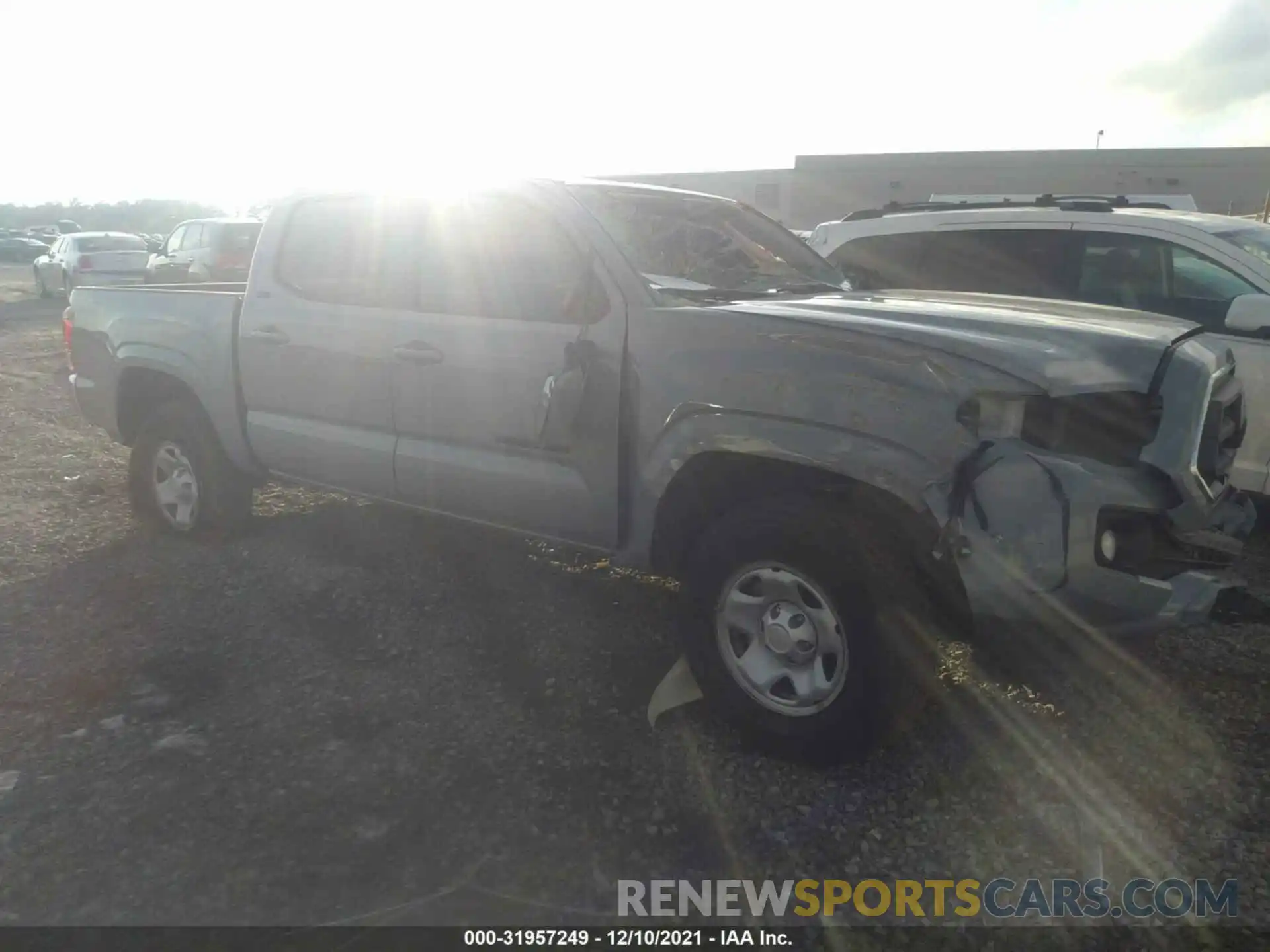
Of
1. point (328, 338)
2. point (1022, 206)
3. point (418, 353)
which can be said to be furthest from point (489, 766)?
point (1022, 206)

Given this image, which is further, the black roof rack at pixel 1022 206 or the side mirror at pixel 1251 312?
the black roof rack at pixel 1022 206

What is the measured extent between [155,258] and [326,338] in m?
16.3

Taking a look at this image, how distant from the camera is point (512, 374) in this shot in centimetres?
395

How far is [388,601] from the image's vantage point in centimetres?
480

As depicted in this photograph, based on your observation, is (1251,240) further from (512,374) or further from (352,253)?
(352,253)

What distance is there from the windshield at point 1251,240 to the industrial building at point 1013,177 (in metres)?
24.2

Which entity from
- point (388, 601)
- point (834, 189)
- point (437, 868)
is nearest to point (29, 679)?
point (388, 601)

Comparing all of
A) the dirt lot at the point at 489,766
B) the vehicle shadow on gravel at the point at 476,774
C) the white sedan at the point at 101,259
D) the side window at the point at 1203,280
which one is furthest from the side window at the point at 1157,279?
the white sedan at the point at 101,259

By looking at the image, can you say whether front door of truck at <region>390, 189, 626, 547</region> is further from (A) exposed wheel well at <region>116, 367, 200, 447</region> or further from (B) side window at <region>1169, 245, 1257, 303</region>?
(B) side window at <region>1169, 245, 1257, 303</region>

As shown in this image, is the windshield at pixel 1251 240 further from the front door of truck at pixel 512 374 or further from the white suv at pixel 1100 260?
the front door of truck at pixel 512 374

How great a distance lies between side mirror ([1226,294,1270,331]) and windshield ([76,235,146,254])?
21321 millimetres

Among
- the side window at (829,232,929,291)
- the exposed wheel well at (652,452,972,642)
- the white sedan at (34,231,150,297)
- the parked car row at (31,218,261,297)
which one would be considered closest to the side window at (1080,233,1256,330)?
the side window at (829,232,929,291)

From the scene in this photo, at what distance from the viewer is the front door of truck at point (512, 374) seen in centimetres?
372

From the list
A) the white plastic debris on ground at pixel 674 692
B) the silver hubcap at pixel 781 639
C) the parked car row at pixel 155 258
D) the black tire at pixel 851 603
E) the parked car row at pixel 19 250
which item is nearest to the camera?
the black tire at pixel 851 603
